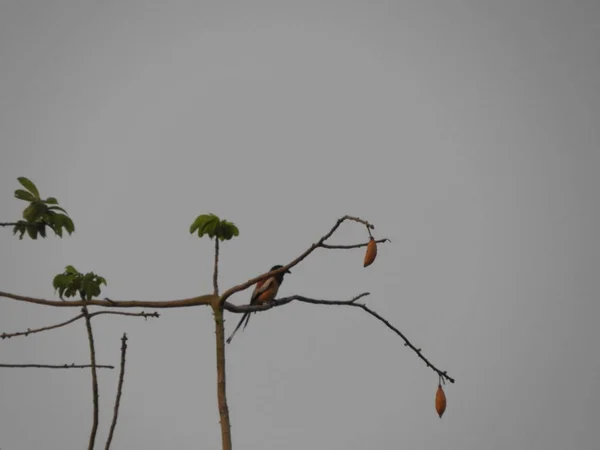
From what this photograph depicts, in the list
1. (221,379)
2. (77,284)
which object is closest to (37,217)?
(77,284)

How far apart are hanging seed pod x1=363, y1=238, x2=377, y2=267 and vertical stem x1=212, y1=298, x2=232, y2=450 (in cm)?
60

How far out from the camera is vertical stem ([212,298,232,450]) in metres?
1.87

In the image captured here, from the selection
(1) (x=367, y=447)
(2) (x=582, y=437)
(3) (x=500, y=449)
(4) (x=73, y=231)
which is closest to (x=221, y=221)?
(4) (x=73, y=231)

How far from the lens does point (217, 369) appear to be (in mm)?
1993

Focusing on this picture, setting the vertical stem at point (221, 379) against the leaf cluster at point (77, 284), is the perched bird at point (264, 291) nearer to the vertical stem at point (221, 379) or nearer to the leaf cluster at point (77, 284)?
the leaf cluster at point (77, 284)

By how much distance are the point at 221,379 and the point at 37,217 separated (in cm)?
137

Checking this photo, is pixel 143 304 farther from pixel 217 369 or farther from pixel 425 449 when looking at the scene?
pixel 425 449

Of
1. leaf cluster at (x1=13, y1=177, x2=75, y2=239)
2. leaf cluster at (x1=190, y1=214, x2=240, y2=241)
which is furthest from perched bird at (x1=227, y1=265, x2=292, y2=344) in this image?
leaf cluster at (x1=13, y1=177, x2=75, y2=239)

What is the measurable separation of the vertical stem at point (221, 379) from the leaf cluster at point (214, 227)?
0.69 m

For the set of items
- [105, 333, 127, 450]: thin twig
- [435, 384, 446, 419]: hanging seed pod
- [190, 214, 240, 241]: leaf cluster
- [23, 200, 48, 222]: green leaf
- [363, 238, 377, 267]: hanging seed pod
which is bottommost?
[435, 384, 446, 419]: hanging seed pod

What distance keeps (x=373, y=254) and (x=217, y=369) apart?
0.78m

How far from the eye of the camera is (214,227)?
282 cm

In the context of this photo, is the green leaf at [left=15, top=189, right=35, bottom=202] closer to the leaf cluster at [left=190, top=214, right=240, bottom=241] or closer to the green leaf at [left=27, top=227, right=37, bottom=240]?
the green leaf at [left=27, top=227, right=37, bottom=240]

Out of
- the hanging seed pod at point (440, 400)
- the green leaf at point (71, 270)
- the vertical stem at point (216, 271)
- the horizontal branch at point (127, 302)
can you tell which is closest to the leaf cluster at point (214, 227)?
the vertical stem at point (216, 271)
